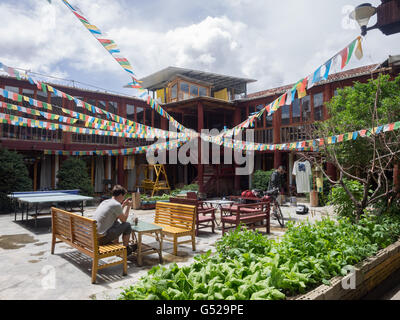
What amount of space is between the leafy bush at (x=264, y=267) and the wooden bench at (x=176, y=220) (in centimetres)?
179

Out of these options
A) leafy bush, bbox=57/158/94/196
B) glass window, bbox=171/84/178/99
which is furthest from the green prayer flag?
glass window, bbox=171/84/178/99

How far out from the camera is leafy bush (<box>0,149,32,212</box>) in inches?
441

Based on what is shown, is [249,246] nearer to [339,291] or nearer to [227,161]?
[339,291]

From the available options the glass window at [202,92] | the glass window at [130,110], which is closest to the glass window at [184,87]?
the glass window at [202,92]

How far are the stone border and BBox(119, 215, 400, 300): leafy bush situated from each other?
0.10 meters

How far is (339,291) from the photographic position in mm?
2895

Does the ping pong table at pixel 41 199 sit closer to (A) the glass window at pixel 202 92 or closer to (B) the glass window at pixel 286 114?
(B) the glass window at pixel 286 114

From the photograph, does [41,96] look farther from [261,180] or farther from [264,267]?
[264,267]

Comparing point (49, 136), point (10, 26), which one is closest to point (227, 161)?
point (49, 136)

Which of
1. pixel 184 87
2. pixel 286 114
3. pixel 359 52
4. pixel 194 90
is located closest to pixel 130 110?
pixel 184 87

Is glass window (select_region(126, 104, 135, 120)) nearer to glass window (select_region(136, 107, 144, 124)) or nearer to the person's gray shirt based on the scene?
glass window (select_region(136, 107, 144, 124))

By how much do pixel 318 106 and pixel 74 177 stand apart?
1268 cm

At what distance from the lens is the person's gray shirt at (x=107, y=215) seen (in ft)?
14.4
